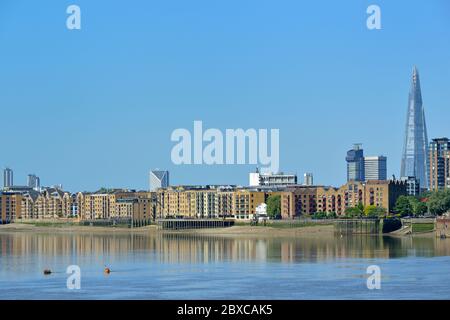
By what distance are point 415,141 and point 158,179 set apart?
5605 centimetres

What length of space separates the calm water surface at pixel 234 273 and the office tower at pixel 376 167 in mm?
106397

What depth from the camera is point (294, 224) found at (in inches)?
4072

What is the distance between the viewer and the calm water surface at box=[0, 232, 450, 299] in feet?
125

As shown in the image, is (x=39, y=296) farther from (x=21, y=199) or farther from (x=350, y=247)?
(x=21, y=199)

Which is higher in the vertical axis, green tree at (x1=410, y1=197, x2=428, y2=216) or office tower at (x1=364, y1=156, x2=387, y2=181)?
office tower at (x1=364, y1=156, x2=387, y2=181)

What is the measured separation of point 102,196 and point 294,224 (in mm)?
45518

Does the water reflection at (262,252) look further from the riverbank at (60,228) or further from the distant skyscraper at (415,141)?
the distant skyscraper at (415,141)

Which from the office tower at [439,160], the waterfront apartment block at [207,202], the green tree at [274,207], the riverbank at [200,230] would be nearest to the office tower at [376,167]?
the office tower at [439,160]

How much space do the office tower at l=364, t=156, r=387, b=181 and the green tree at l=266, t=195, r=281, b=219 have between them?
192ft

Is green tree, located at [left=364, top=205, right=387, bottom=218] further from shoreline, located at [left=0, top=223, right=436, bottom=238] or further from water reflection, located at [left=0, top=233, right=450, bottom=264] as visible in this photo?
water reflection, located at [left=0, top=233, right=450, bottom=264]

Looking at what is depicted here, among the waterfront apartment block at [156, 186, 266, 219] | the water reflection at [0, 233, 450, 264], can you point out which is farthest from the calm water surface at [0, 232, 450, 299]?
the waterfront apartment block at [156, 186, 266, 219]

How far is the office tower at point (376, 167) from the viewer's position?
571ft

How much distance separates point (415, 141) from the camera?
191 m
